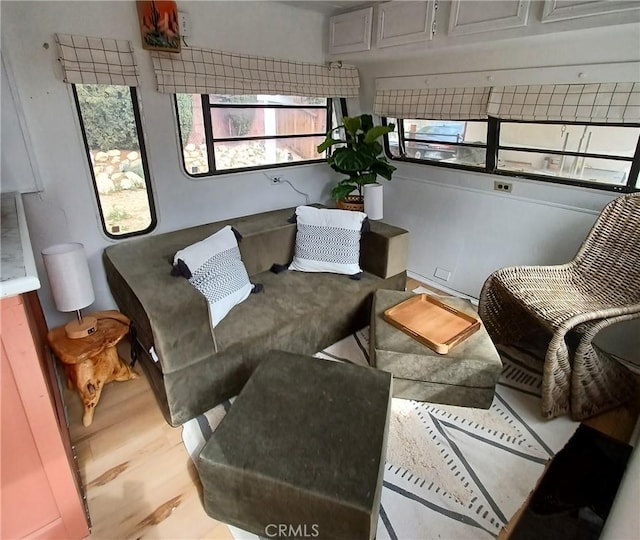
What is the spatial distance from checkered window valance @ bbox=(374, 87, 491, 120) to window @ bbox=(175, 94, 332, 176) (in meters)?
0.58

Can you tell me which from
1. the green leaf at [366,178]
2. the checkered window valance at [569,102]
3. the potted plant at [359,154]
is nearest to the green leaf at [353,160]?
the potted plant at [359,154]

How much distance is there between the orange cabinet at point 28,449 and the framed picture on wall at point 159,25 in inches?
67.6

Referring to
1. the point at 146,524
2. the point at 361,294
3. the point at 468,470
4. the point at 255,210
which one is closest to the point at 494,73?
the point at 361,294

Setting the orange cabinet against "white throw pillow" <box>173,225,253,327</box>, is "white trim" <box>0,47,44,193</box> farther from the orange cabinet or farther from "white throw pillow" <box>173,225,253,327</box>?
the orange cabinet

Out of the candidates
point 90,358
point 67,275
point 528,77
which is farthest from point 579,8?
point 90,358

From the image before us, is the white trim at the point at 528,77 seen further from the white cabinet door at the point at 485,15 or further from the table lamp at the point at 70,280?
the table lamp at the point at 70,280

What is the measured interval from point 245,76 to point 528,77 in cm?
181

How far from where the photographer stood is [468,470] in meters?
1.59

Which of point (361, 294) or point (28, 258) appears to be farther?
point (361, 294)

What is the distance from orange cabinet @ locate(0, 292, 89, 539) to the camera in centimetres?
99

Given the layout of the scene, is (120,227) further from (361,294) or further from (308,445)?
(308,445)

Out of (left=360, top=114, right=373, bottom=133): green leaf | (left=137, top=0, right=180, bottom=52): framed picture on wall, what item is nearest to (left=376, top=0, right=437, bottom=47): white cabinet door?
(left=360, top=114, right=373, bottom=133): green leaf

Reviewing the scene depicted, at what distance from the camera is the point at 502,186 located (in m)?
2.60

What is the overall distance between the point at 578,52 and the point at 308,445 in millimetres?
2396
